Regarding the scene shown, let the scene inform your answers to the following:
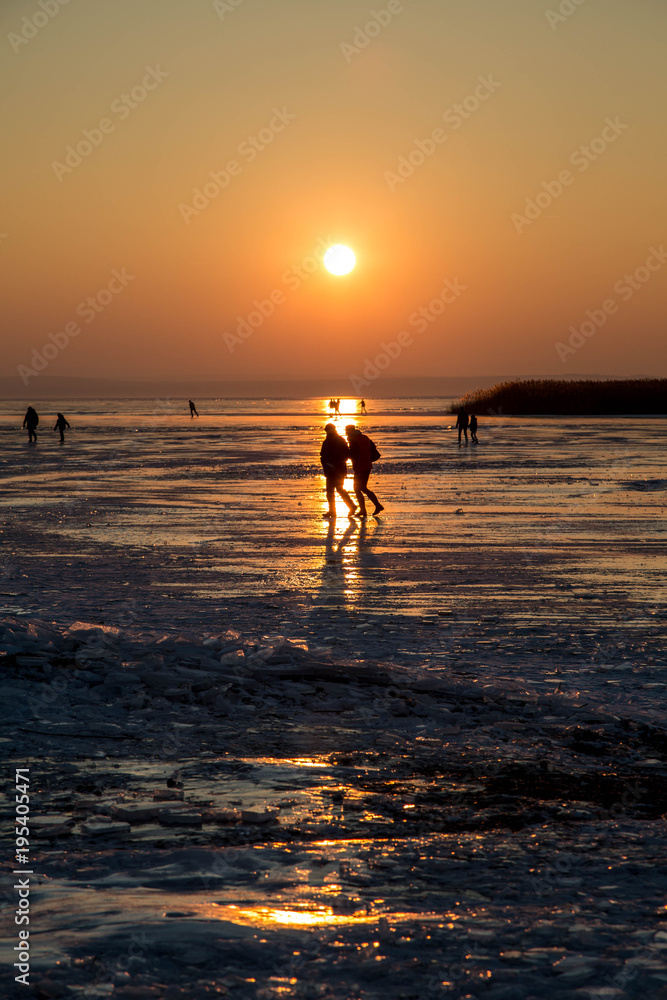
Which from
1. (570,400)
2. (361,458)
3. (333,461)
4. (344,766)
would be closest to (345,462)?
(333,461)

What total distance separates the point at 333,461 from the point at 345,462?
10.1 inches

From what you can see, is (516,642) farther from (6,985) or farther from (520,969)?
(6,985)

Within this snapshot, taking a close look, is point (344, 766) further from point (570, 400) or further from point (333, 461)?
point (570, 400)

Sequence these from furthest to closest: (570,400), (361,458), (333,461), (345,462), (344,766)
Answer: (570,400) < (361,458) < (345,462) < (333,461) < (344,766)

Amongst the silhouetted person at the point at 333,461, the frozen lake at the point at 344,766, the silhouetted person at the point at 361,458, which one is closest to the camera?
the frozen lake at the point at 344,766

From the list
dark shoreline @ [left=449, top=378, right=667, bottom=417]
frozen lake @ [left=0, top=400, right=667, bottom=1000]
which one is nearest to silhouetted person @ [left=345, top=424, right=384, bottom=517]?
frozen lake @ [left=0, top=400, right=667, bottom=1000]

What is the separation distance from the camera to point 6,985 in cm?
327

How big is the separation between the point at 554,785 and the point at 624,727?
1.16m

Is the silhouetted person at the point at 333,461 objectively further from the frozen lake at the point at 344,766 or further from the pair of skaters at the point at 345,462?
the frozen lake at the point at 344,766

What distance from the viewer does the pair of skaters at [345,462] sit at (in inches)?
739

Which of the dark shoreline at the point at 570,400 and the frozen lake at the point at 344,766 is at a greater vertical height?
the dark shoreline at the point at 570,400

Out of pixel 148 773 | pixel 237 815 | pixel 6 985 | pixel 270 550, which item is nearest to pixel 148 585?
pixel 270 550

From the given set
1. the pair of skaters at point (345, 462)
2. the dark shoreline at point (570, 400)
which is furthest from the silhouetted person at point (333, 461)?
the dark shoreline at point (570, 400)

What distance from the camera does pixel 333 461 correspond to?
18.9 metres
